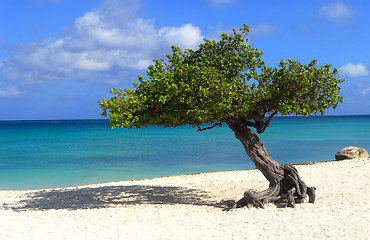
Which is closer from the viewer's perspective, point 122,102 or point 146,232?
point 146,232

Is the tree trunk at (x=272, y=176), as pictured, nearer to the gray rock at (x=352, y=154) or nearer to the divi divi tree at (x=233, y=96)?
the divi divi tree at (x=233, y=96)

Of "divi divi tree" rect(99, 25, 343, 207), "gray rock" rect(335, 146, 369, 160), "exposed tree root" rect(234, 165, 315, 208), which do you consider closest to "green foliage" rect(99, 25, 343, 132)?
"divi divi tree" rect(99, 25, 343, 207)

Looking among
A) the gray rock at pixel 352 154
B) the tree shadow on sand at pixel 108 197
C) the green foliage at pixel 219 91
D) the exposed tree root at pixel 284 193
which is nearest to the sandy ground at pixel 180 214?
the tree shadow on sand at pixel 108 197

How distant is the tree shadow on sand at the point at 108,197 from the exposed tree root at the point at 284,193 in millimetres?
1449

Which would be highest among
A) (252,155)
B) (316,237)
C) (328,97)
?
(328,97)

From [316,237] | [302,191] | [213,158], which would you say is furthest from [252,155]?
[213,158]

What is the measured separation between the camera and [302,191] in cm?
1164

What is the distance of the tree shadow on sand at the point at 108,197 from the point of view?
12766 millimetres

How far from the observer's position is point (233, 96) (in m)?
10.6

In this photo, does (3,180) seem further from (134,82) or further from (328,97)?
(328,97)

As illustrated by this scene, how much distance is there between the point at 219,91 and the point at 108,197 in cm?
642

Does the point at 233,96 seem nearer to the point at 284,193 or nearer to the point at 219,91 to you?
the point at 219,91

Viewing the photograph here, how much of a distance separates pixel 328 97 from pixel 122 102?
5.95 m

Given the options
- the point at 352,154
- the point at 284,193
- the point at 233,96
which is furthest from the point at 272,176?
the point at 352,154
